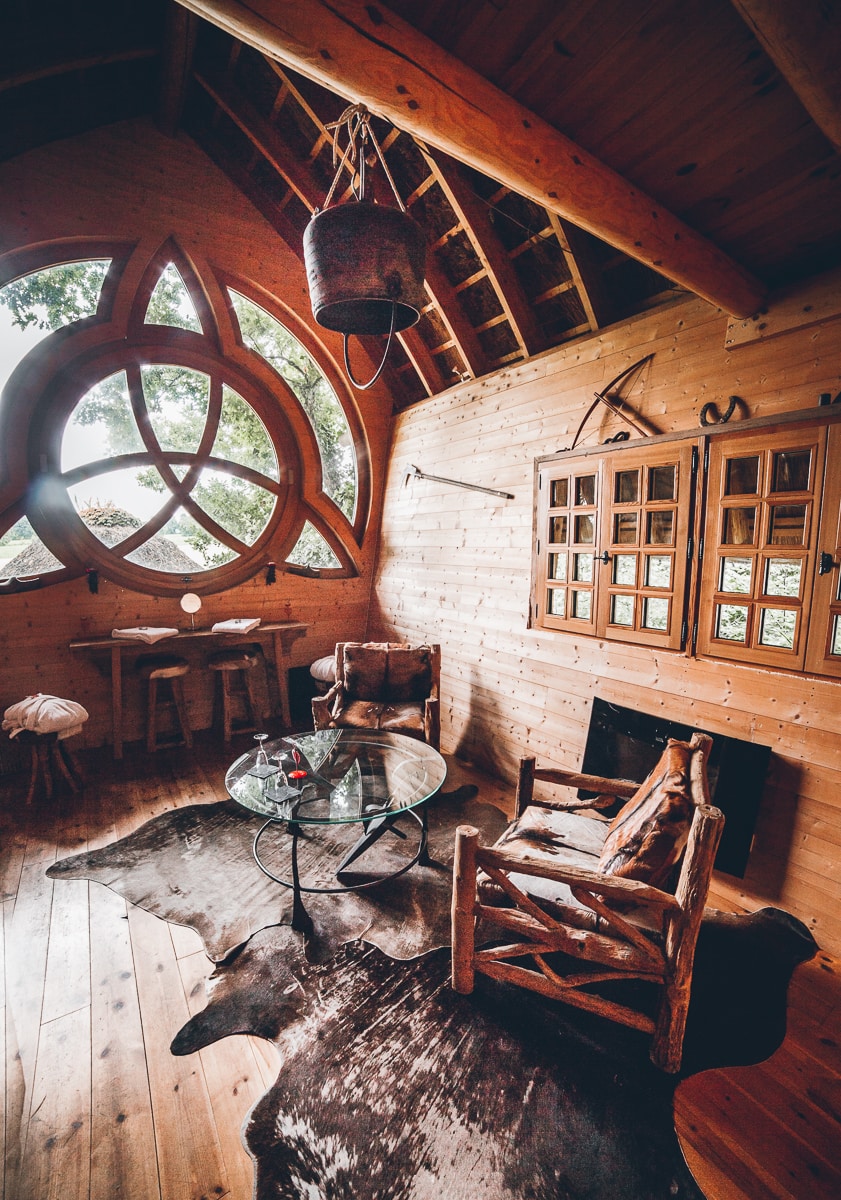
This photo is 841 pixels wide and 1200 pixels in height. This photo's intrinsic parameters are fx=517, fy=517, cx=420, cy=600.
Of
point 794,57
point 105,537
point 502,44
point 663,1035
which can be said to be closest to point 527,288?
point 502,44

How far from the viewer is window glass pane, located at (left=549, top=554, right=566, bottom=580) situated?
340 centimetres

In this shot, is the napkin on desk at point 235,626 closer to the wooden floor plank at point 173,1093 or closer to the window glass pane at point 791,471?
the wooden floor plank at point 173,1093

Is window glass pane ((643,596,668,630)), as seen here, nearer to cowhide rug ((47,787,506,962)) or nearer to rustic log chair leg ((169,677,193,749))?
cowhide rug ((47,787,506,962))

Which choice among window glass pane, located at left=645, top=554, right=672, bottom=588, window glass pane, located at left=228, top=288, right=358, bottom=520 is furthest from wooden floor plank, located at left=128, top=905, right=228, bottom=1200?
window glass pane, located at left=228, top=288, right=358, bottom=520

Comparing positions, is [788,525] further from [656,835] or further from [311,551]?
[311,551]

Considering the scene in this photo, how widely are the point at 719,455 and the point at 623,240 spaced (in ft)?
3.63

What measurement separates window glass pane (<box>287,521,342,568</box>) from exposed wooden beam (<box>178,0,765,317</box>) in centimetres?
370

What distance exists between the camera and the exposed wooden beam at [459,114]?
53.0 inches

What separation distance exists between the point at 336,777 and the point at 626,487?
230cm

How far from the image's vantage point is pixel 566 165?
5.98 ft

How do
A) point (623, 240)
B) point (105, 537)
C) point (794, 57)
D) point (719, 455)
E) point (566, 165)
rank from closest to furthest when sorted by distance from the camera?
point (794, 57), point (566, 165), point (623, 240), point (719, 455), point (105, 537)

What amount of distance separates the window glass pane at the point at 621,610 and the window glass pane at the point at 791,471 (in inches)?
35.7

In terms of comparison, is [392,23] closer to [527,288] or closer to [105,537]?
[527,288]

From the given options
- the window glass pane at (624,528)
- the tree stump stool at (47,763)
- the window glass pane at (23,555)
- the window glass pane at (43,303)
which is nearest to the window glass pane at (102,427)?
the window glass pane at (43,303)
